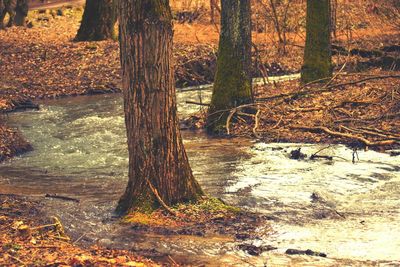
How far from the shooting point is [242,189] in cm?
1184

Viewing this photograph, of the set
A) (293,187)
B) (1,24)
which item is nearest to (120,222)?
(293,187)

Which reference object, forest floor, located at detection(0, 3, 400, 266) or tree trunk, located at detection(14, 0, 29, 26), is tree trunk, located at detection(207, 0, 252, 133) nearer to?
forest floor, located at detection(0, 3, 400, 266)

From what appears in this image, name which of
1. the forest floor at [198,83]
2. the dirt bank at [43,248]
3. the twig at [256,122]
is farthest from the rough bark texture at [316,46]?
the dirt bank at [43,248]

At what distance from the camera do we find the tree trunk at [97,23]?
97.9ft

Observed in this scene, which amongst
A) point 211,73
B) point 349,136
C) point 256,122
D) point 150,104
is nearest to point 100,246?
point 150,104

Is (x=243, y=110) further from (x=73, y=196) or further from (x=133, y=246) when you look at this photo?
(x=133, y=246)

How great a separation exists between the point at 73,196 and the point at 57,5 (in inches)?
1419

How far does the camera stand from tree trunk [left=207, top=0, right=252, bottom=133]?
54.6 feet

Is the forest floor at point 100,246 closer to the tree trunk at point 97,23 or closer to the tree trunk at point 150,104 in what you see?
the tree trunk at point 150,104

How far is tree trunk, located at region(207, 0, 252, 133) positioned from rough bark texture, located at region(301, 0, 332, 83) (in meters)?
2.83

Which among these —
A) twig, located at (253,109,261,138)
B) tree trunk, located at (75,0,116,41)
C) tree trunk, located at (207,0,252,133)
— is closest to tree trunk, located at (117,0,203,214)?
twig, located at (253,109,261,138)

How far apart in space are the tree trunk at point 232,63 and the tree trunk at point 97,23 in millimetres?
13374

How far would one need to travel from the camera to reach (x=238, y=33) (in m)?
16.7

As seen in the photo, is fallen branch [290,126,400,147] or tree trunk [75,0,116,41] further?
tree trunk [75,0,116,41]
